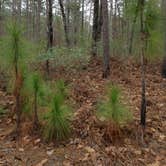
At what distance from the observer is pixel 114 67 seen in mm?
8695

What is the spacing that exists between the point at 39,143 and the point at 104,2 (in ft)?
16.0

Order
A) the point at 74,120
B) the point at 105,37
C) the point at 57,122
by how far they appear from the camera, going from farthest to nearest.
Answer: the point at 105,37 → the point at 74,120 → the point at 57,122

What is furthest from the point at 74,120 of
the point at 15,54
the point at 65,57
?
the point at 65,57

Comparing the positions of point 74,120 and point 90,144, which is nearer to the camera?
point 90,144

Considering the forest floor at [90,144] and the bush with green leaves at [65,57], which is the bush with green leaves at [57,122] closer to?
the forest floor at [90,144]

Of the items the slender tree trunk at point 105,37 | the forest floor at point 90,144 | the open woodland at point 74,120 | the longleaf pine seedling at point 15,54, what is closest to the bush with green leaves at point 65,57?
the slender tree trunk at point 105,37

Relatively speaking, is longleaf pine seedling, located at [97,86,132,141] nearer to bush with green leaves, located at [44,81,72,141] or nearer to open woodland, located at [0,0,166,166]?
open woodland, located at [0,0,166,166]

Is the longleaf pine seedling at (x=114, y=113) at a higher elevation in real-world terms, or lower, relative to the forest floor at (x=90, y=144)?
higher

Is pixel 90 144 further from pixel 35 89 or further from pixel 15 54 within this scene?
pixel 15 54

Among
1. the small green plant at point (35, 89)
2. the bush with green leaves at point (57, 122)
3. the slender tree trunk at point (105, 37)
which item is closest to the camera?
the bush with green leaves at point (57, 122)

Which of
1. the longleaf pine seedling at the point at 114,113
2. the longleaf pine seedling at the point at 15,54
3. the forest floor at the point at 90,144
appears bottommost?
the forest floor at the point at 90,144

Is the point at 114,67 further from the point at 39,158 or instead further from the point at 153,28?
the point at 39,158

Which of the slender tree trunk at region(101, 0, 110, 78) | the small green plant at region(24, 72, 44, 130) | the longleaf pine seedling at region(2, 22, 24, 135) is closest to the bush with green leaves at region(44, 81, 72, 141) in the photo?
the small green plant at region(24, 72, 44, 130)

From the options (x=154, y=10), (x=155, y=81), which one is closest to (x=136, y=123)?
(x=154, y=10)
